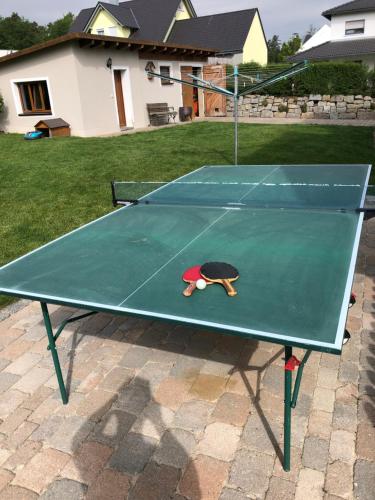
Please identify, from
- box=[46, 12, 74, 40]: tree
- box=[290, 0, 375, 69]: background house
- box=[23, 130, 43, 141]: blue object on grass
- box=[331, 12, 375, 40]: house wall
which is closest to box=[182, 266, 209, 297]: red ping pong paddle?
box=[23, 130, 43, 141]: blue object on grass

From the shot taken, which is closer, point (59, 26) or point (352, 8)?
point (352, 8)

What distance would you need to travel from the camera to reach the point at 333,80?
2036 centimetres

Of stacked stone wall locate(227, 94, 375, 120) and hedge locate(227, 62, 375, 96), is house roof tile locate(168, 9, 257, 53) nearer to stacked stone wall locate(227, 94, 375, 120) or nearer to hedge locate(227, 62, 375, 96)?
stacked stone wall locate(227, 94, 375, 120)

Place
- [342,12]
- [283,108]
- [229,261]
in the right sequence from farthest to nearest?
[342,12]
[283,108]
[229,261]

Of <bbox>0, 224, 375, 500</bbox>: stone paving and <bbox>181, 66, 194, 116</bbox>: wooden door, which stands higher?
<bbox>181, 66, 194, 116</bbox>: wooden door

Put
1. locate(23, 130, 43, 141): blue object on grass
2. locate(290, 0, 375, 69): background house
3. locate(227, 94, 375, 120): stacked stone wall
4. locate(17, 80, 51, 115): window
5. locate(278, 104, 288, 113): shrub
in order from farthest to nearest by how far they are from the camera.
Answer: locate(290, 0, 375, 69): background house → locate(278, 104, 288, 113): shrub → locate(227, 94, 375, 120): stacked stone wall → locate(17, 80, 51, 115): window → locate(23, 130, 43, 141): blue object on grass

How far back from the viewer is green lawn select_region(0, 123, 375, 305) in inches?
297

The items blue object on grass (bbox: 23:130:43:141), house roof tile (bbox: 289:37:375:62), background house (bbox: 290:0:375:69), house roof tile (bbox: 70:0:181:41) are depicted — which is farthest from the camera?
house roof tile (bbox: 70:0:181:41)

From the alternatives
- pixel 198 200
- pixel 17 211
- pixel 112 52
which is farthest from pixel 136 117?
pixel 198 200

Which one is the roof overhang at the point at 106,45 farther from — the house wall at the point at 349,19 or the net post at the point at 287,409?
the house wall at the point at 349,19

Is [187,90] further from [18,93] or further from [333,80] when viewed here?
[18,93]

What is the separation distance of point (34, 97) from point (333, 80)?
14.0 metres

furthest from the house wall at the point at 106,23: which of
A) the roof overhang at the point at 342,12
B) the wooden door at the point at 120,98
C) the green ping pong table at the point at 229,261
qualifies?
the green ping pong table at the point at 229,261

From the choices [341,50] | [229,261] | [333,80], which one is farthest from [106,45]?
[341,50]
